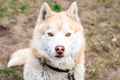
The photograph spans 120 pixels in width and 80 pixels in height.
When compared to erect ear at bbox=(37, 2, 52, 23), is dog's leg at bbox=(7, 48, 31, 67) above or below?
below

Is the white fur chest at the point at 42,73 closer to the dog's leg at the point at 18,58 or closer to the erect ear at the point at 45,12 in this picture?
the erect ear at the point at 45,12

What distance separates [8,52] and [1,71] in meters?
0.49

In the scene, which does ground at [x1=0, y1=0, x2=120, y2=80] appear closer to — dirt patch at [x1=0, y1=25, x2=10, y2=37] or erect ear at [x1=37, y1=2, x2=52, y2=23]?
dirt patch at [x1=0, y1=25, x2=10, y2=37]

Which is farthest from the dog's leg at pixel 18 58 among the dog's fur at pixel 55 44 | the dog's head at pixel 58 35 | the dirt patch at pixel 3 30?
the dog's head at pixel 58 35

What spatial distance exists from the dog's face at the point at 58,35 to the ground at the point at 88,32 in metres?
1.21

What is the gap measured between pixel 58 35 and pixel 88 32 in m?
2.27

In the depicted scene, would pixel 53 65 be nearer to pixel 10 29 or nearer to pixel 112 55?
pixel 112 55

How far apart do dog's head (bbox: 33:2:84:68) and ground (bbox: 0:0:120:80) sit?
121 cm

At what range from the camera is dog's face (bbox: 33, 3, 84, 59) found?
4.12m

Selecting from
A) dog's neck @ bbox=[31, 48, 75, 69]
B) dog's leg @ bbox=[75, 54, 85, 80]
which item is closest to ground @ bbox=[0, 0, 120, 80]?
dog's leg @ bbox=[75, 54, 85, 80]

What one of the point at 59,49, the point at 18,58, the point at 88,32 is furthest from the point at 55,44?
the point at 88,32

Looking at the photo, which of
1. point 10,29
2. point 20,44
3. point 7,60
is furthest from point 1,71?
point 10,29

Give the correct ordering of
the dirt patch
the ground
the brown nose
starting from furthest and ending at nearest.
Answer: the dirt patch, the ground, the brown nose

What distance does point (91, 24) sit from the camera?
262 inches
